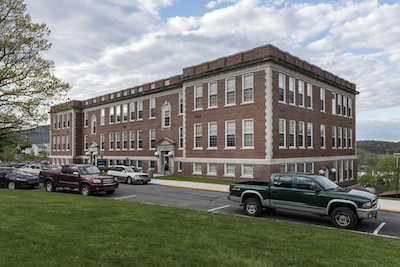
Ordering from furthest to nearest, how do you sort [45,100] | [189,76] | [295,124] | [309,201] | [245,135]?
1. [189,76]
2. [295,124]
3. [245,135]
4. [45,100]
5. [309,201]

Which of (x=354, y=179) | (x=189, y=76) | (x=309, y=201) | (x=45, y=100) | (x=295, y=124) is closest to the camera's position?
(x=309, y=201)

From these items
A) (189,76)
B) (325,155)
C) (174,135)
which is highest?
(189,76)

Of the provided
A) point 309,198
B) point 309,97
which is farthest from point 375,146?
point 309,198

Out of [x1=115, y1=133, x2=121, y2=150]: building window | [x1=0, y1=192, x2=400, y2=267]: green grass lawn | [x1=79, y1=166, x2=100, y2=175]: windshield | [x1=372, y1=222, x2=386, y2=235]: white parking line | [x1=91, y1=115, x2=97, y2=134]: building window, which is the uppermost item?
[x1=91, y1=115, x2=97, y2=134]: building window

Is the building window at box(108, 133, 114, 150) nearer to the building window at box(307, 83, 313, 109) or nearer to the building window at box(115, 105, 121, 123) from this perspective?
the building window at box(115, 105, 121, 123)

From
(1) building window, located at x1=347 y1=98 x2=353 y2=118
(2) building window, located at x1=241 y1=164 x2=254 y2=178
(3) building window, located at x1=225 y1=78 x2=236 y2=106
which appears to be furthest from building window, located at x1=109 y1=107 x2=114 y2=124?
(1) building window, located at x1=347 y1=98 x2=353 y2=118

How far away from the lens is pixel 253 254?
21.7 ft

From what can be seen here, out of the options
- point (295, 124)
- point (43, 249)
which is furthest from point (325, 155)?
point (43, 249)

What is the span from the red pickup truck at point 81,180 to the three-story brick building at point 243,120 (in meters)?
4.87

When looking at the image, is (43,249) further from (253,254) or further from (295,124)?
(295,124)

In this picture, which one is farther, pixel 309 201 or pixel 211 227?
pixel 309 201

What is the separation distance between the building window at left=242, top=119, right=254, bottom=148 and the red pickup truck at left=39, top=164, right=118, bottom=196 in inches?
503

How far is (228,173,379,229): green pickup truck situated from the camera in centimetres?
1034

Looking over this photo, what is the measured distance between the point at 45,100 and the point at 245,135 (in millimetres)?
16505
